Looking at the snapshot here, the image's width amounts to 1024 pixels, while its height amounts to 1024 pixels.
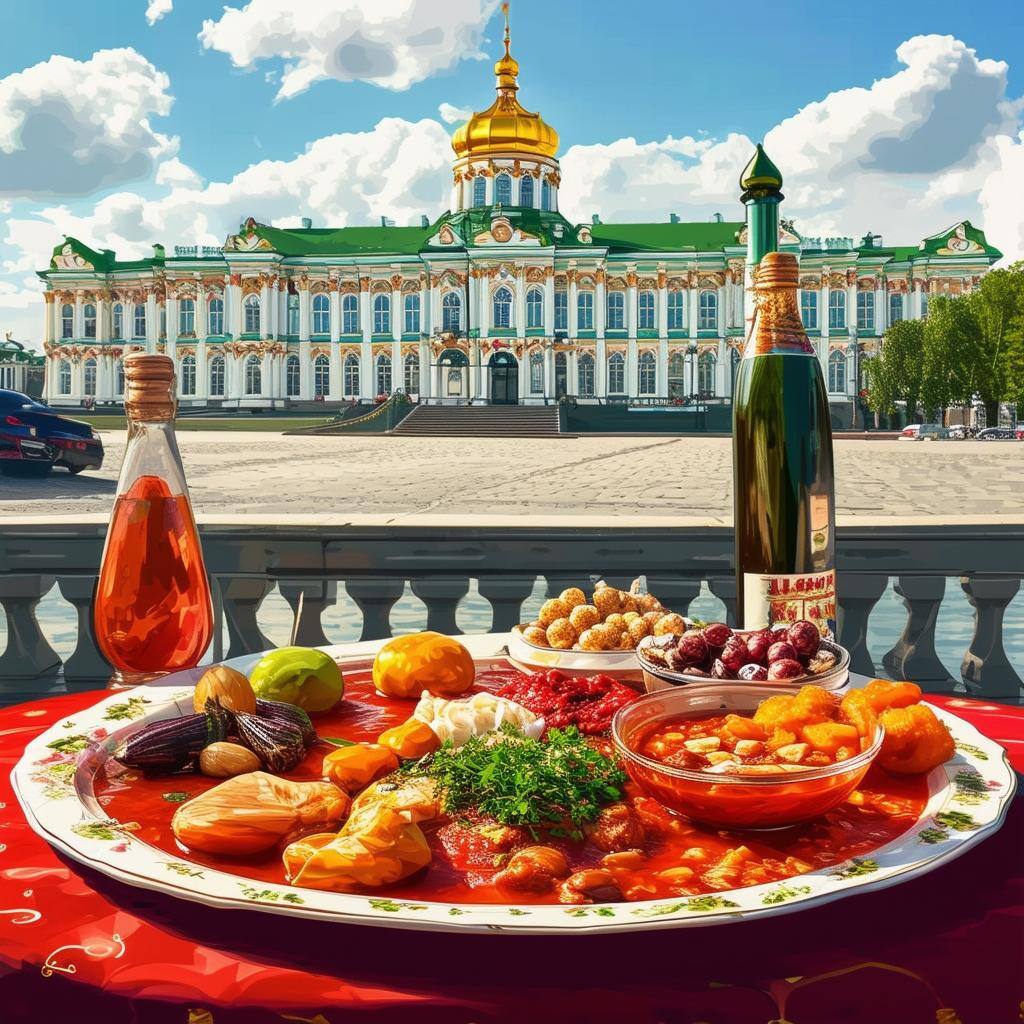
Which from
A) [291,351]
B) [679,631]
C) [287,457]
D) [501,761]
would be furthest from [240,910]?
[291,351]

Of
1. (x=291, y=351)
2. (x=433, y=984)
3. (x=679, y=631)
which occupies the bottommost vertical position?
(x=433, y=984)

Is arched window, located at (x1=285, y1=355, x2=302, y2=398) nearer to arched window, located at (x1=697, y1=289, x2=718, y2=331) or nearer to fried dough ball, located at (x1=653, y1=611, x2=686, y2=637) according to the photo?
arched window, located at (x1=697, y1=289, x2=718, y2=331)

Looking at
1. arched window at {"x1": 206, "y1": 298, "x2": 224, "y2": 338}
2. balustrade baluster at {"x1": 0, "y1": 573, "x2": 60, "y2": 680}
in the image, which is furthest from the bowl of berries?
arched window at {"x1": 206, "y1": 298, "x2": 224, "y2": 338}

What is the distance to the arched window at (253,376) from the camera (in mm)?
59938

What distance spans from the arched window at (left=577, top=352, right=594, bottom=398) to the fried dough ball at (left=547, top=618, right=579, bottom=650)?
55507 mm

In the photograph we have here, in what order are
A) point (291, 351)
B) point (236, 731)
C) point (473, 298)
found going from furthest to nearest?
point (291, 351) → point (473, 298) → point (236, 731)

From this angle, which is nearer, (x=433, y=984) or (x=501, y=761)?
(x=433, y=984)

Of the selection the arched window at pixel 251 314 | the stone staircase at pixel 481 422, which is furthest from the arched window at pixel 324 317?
the stone staircase at pixel 481 422

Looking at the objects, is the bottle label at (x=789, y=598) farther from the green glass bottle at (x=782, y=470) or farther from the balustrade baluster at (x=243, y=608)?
the balustrade baluster at (x=243, y=608)

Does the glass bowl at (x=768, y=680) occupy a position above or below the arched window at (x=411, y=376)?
below

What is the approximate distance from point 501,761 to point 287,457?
2761 centimetres

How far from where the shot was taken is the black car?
1964 cm

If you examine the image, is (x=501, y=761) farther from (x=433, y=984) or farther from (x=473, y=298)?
(x=473, y=298)

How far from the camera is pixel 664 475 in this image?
805 inches
